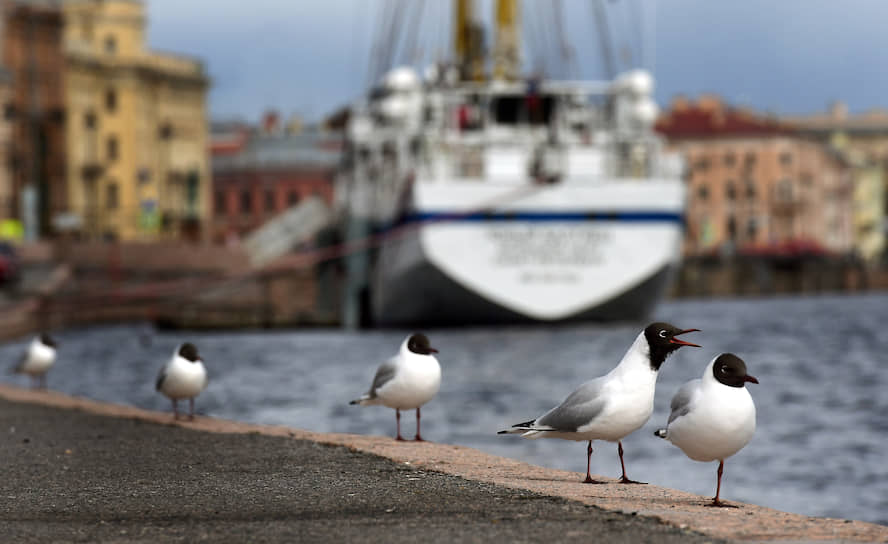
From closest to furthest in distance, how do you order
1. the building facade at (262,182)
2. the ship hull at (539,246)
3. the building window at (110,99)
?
the ship hull at (539,246), the building window at (110,99), the building facade at (262,182)

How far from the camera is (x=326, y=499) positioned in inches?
348

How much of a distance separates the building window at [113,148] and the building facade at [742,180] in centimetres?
5641

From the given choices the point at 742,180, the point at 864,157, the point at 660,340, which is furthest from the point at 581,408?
the point at 864,157

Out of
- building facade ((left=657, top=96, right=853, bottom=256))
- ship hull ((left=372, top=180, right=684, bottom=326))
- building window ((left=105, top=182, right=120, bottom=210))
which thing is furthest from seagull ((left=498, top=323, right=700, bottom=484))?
building facade ((left=657, top=96, right=853, bottom=256))

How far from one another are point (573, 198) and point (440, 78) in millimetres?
9283

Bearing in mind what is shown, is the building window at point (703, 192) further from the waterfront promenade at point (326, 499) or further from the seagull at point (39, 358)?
the waterfront promenade at point (326, 499)

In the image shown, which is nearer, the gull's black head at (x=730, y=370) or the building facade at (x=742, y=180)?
the gull's black head at (x=730, y=370)

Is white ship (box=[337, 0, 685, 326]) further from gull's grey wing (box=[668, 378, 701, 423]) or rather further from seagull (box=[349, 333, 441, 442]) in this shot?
gull's grey wing (box=[668, 378, 701, 423])

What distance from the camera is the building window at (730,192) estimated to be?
13775 centimetres

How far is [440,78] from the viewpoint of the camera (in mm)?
51125

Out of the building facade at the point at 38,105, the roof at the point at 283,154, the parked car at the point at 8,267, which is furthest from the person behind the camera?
the roof at the point at 283,154

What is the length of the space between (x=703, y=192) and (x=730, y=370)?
132 meters

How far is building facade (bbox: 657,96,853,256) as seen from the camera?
137 metres

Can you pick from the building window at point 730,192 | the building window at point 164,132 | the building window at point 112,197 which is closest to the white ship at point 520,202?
the building window at point 112,197
